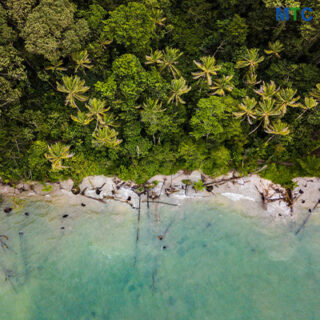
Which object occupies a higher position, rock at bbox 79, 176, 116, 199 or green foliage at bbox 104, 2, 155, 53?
green foliage at bbox 104, 2, 155, 53

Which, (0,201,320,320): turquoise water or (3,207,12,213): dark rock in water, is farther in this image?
(3,207,12,213): dark rock in water

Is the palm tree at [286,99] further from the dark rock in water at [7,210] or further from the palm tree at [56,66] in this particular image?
the dark rock in water at [7,210]

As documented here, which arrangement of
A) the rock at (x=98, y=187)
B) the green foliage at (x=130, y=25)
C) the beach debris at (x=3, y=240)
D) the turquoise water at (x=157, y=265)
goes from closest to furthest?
1. the green foliage at (x=130, y=25)
2. the turquoise water at (x=157, y=265)
3. the beach debris at (x=3, y=240)
4. the rock at (x=98, y=187)

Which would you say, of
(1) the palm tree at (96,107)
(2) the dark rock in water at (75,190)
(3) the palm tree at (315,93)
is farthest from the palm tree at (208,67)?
(2) the dark rock in water at (75,190)

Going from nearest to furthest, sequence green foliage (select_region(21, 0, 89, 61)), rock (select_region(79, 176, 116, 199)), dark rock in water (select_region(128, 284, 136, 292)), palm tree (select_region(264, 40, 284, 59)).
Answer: green foliage (select_region(21, 0, 89, 61)), dark rock in water (select_region(128, 284, 136, 292)), palm tree (select_region(264, 40, 284, 59)), rock (select_region(79, 176, 116, 199))

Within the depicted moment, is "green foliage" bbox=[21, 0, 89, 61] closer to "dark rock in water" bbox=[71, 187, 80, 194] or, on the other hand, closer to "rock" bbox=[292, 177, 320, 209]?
"dark rock in water" bbox=[71, 187, 80, 194]

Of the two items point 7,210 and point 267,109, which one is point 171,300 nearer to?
point 7,210

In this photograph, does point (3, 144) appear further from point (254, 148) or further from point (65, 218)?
point (254, 148)

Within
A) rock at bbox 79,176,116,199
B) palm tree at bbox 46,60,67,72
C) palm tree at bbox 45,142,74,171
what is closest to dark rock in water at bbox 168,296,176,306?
rock at bbox 79,176,116,199
